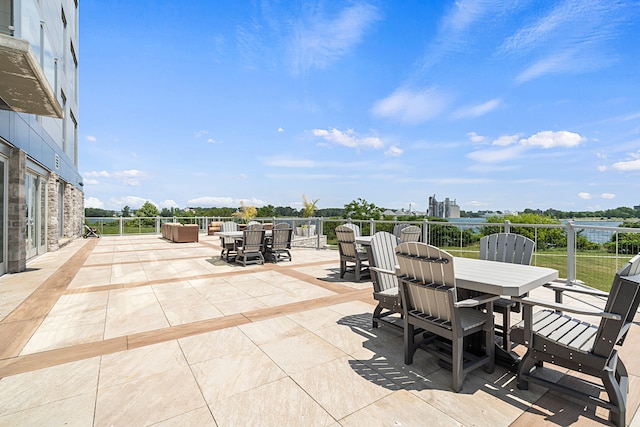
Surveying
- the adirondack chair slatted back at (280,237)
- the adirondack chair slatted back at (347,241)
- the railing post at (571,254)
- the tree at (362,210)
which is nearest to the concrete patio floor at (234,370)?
the adirondack chair slatted back at (347,241)

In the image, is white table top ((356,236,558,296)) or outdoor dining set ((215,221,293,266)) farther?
outdoor dining set ((215,221,293,266))

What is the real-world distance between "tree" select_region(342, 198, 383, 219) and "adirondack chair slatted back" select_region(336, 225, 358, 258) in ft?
65.3

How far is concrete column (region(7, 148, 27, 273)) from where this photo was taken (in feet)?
21.8

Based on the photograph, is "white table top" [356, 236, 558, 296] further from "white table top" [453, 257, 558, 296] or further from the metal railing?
the metal railing

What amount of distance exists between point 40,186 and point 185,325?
9.74 m

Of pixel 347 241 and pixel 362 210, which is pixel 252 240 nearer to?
pixel 347 241

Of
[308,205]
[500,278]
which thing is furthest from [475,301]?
[308,205]

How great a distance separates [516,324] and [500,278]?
0.36 meters

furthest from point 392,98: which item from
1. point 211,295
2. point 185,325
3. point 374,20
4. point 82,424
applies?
point 82,424

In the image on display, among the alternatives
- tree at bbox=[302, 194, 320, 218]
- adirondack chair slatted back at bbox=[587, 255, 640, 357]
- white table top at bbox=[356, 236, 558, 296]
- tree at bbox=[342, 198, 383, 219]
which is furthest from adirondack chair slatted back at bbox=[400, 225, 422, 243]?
tree at bbox=[342, 198, 383, 219]

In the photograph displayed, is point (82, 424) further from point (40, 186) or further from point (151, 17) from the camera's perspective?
point (151, 17)

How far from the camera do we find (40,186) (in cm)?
945

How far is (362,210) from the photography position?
2638 centimetres

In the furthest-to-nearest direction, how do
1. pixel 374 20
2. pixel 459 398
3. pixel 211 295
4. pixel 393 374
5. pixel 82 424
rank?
pixel 374 20 < pixel 211 295 < pixel 393 374 < pixel 459 398 < pixel 82 424
